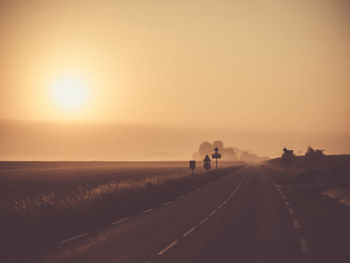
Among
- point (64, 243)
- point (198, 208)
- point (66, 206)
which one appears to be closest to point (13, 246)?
point (64, 243)

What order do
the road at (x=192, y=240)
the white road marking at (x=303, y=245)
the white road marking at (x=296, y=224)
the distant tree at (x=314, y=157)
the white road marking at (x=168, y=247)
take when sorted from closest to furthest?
the road at (x=192, y=240), the white road marking at (x=168, y=247), the white road marking at (x=303, y=245), the white road marking at (x=296, y=224), the distant tree at (x=314, y=157)

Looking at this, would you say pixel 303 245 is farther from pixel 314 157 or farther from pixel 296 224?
pixel 314 157

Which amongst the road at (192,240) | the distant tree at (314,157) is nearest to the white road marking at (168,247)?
the road at (192,240)

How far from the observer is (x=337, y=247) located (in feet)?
31.4

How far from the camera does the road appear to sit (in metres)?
8.63

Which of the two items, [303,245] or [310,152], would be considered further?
[310,152]

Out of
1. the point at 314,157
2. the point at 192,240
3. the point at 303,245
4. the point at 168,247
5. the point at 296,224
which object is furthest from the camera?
the point at 314,157

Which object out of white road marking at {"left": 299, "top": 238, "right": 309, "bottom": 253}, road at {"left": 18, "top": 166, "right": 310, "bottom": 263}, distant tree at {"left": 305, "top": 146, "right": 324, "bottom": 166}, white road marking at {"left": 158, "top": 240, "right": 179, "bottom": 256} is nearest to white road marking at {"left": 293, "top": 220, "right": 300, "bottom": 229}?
road at {"left": 18, "top": 166, "right": 310, "bottom": 263}

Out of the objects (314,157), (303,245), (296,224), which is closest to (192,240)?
(303,245)

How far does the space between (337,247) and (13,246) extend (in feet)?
29.6

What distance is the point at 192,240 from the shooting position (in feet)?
34.3

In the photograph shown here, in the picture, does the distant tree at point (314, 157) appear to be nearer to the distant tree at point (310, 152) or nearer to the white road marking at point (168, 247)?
the distant tree at point (310, 152)

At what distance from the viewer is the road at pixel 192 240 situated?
8.63 meters

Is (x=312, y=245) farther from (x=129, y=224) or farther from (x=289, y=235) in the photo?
(x=129, y=224)
